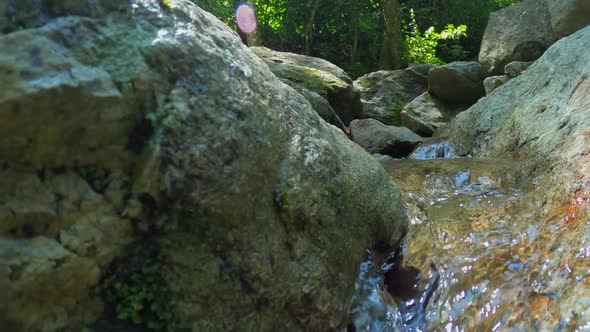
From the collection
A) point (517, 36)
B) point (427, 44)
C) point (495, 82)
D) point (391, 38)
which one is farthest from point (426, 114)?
point (427, 44)

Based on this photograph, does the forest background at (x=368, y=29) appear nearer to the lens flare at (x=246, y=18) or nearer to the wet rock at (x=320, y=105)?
the lens flare at (x=246, y=18)

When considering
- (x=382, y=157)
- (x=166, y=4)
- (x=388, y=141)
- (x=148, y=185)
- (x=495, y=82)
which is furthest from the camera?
(x=495, y=82)

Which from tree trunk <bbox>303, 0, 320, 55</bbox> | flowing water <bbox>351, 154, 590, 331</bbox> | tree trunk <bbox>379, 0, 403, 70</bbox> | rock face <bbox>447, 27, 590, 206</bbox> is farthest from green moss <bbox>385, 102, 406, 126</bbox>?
flowing water <bbox>351, 154, 590, 331</bbox>

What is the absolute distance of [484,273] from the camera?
9.46 feet

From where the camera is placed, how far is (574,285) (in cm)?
250

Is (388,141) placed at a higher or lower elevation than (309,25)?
lower

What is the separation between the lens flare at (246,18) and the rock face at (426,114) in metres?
4.89

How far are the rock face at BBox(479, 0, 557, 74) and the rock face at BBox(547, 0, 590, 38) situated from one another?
37cm

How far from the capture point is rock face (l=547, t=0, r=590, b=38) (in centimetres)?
730

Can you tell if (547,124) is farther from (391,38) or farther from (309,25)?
(309,25)

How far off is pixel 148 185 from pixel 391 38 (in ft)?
38.1

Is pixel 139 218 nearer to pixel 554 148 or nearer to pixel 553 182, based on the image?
pixel 553 182

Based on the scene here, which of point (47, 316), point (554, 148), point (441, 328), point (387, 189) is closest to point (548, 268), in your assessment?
point (441, 328)

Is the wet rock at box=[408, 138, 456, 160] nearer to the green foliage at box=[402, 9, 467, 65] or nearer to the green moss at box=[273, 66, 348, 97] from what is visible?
the green moss at box=[273, 66, 348, 97]
